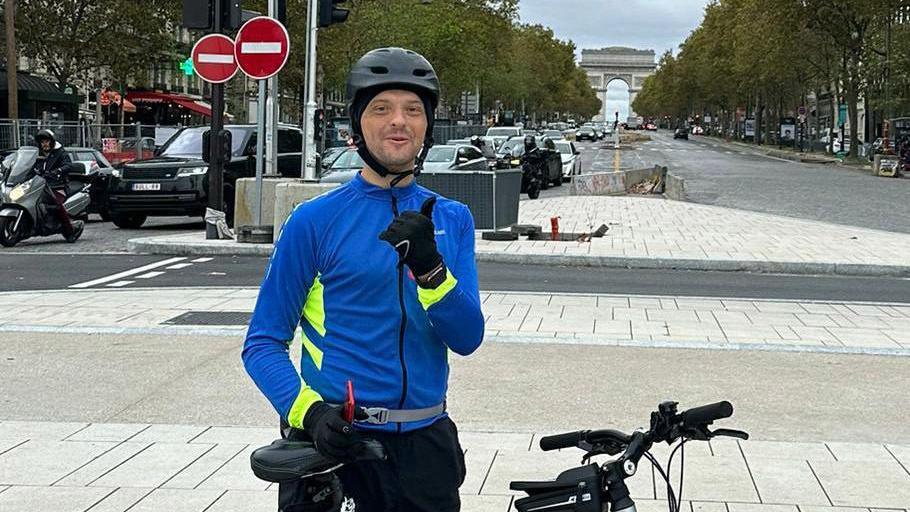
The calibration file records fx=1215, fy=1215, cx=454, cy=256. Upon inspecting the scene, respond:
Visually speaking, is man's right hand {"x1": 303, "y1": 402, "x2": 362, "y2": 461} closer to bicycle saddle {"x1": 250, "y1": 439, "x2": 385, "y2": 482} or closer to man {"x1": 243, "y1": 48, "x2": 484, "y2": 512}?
bicycle saddle {"x1": 250, "y1": 439, "x2": 385, "y2": 482}

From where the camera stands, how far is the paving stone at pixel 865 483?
503 centimetres

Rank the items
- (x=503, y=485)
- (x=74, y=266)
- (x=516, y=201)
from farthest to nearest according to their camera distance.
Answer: (x=516, y=201), (x=74, y=266), (x=503, y=485)

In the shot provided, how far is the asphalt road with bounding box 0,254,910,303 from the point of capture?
12680 mm

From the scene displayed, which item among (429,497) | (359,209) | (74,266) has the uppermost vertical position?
(359,209)

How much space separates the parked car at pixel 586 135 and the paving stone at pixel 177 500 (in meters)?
107

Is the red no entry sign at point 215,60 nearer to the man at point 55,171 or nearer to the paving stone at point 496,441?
the man at point 55,171

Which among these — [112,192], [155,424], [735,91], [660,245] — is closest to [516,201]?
[660,245]

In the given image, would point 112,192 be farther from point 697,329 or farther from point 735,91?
point 735,91

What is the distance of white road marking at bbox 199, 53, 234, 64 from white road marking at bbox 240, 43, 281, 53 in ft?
1.31

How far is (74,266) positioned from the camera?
14.6m

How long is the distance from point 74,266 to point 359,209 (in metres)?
12.6

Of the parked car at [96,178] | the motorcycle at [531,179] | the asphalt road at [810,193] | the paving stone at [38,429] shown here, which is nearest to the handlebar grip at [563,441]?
the paving stone at [38,429]

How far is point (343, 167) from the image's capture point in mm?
22500

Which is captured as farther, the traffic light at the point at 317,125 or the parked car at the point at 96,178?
the parked car at the point at 96,178
